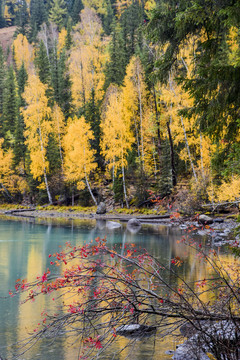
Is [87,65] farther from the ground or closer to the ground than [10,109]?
farther from the ground

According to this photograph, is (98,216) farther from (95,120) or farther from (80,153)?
(95,120)

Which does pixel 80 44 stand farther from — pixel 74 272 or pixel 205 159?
pixel 74 272

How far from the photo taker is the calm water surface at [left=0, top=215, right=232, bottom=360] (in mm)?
6007

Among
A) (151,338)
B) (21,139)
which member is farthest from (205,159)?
(21,139)

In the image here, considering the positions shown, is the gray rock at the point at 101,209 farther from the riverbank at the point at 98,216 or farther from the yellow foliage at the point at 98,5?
the yellow foliage at the point at 98,5

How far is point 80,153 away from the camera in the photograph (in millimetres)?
30469

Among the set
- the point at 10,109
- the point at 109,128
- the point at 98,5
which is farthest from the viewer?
the point at 98,5

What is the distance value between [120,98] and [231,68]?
2410 cm

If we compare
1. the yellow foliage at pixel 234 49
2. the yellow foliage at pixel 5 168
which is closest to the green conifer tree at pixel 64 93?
the yellow foliage at pixel 5 168

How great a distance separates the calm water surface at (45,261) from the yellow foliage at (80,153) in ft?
25.9

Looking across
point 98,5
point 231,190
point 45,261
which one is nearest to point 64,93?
point 231,190

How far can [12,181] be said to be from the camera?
3753 cm

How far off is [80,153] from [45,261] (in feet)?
59.7

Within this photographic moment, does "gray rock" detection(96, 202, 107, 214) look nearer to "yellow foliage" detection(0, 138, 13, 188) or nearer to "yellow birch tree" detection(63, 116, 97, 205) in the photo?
"yellow birch tree" detection(63, 116, 97, 205)
